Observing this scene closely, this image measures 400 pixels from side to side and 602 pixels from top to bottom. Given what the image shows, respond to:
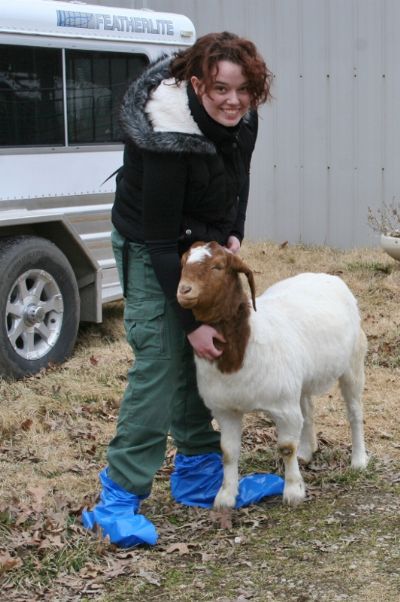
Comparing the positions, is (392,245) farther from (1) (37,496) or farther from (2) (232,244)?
(1) (37,496)

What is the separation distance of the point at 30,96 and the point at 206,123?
135 inches

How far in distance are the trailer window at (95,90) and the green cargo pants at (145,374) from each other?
127 inches

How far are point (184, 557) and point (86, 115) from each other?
14.1 feet

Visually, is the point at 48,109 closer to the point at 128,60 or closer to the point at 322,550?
the point at 128,60

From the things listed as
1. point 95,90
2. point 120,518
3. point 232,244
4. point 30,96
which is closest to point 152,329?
point 232,244

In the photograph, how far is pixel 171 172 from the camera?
3.96 metres

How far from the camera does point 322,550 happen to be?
4234 mm

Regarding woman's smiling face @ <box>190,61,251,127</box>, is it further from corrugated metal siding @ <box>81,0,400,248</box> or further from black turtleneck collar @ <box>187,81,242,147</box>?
corrugated metal siding @ <box>81,0,400,248</box>

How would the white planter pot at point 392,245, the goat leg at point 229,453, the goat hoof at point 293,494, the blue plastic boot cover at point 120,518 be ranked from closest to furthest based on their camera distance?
the blue plastic boot cover at point 120,518 → the goat leg at point 229,453 → the goat hoof at point 293,494 → the white planter pot at point 392,245

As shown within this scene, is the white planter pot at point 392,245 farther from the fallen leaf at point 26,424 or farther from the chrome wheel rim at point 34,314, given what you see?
the fallen leaf at point 26,424

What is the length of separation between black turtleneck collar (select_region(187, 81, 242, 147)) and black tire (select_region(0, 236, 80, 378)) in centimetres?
304

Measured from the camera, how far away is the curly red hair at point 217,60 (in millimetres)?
3930

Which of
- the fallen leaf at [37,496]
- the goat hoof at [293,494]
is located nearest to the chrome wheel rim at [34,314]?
the fallen leaf at [37,496]

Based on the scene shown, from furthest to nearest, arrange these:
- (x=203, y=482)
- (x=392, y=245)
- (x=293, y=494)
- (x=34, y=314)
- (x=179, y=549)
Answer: (x=392, y=245) < (x=34, y=314) < (x=203, y=482) < (x=293, y=494) < (x=179, y=549)
